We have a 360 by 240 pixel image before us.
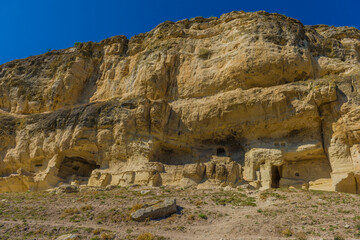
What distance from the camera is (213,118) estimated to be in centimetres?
2386

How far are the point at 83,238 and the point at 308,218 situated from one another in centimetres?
802

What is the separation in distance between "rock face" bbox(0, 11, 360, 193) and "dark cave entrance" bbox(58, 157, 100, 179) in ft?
0.28

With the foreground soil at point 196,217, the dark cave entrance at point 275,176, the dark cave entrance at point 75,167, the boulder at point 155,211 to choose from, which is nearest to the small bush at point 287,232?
the foreground soil at point 196,217

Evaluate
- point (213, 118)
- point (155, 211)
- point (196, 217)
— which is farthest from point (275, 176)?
point (155, 211)

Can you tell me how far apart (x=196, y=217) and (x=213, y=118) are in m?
12.4

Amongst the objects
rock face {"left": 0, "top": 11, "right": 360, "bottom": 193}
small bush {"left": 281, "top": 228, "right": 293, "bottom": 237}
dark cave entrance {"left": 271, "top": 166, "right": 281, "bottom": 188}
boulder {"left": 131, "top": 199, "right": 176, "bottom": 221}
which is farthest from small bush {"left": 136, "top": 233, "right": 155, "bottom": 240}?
dark cave entrance {"left": 271, "top": 166, "right": 281, "bottom": 188}

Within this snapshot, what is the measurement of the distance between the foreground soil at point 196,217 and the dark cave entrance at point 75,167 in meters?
8.88

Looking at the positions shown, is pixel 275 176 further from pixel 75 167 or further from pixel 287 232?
pixel 75 167

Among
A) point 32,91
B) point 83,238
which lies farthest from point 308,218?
point 32,91

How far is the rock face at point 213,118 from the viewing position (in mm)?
20859

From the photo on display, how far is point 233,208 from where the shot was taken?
13.5 m

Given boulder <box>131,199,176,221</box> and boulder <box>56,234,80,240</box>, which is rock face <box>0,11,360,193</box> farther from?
boulder <box>56,234,80,240</box>

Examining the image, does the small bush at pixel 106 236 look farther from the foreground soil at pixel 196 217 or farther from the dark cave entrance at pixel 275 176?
the dark cave entrance at pixel 275 176

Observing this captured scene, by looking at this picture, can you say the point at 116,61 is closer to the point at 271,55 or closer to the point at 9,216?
the point at 271,55
